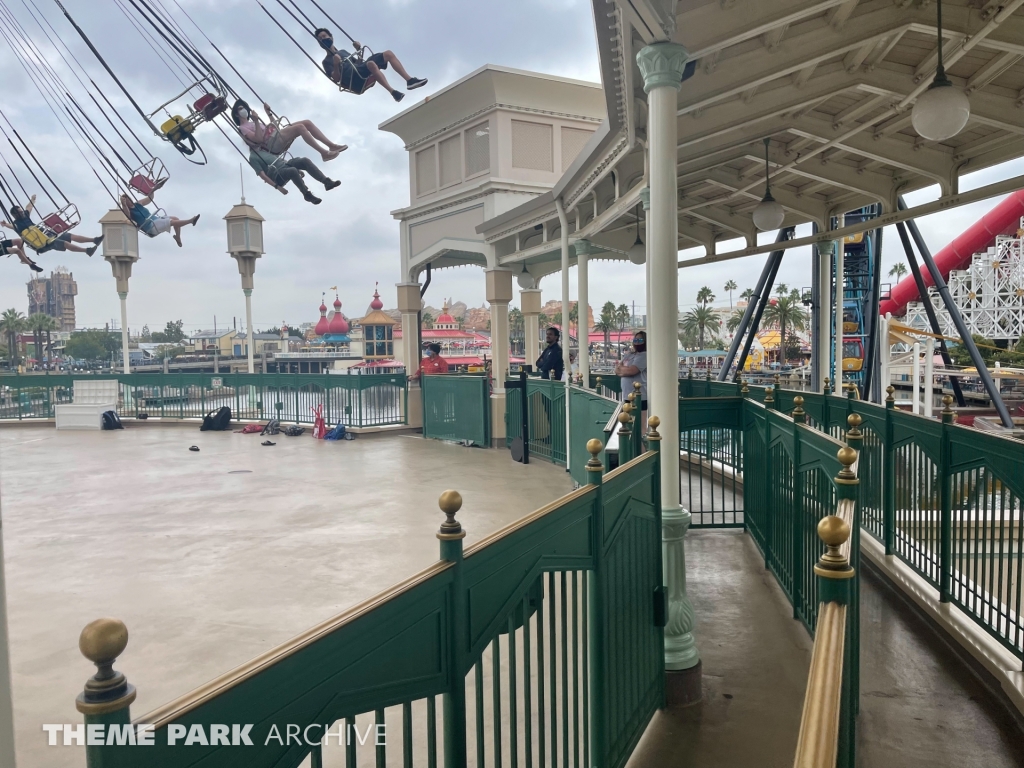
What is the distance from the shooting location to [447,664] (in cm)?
225

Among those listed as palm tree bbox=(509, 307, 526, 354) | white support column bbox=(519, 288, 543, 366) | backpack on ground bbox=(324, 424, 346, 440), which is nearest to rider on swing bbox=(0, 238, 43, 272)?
backpack on ground bbox=(324, 424, 346, 440)

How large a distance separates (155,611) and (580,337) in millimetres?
7026

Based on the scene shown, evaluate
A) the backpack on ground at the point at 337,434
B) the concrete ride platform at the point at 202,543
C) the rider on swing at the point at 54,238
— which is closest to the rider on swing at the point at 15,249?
the rider on swing at the point at 54,238

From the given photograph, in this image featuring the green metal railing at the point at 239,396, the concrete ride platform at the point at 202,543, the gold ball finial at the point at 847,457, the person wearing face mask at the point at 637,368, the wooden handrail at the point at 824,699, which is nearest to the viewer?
the wooden handrail at the point at 824,699

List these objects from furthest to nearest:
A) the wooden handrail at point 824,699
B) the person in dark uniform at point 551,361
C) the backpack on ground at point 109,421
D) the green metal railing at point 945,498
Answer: the backpack on ground at point 109,421 < the person in dark uniform at point 551,361 < the green metal railing at point 945,498 < the wooden handrail at point 824,699

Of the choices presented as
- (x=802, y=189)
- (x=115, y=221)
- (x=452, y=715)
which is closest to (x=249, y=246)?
(x=115, y=221)

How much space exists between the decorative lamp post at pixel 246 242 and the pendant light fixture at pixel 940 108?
21500 mm

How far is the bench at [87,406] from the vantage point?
69.6ft

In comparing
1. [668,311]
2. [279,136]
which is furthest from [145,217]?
[668,311]

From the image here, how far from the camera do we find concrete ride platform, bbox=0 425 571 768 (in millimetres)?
5230

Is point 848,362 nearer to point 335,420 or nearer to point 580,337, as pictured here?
point 580,337

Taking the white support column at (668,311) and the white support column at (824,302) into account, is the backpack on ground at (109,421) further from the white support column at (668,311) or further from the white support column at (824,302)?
the white support column at (668,311)

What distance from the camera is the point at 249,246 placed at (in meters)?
23.4

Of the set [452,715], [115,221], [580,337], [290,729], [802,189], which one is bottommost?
[452,715]
